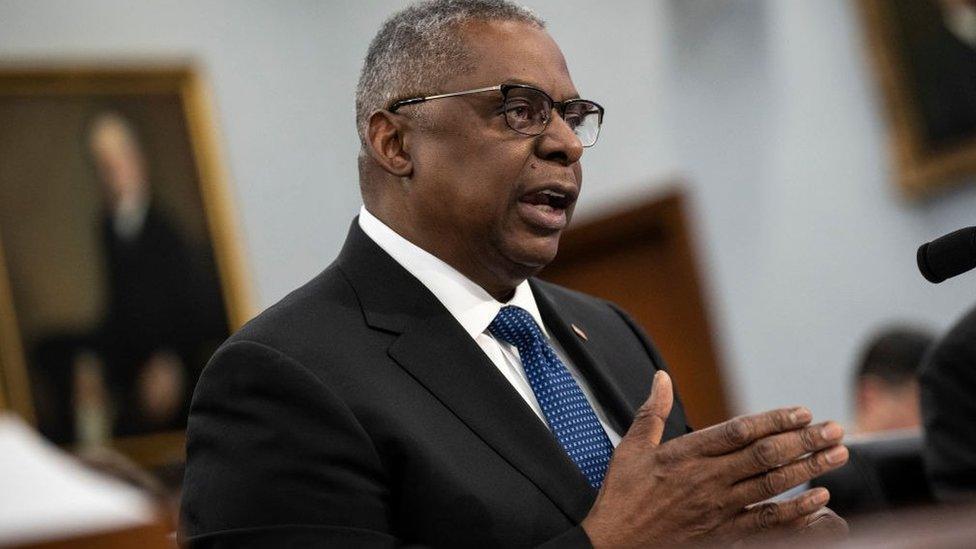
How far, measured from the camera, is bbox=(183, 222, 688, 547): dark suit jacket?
82.9 inches

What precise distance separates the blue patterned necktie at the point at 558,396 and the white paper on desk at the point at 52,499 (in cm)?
137

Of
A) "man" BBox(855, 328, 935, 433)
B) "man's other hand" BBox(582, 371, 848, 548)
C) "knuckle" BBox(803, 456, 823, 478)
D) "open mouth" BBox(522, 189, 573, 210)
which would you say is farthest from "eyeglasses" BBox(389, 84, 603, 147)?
"man" BBox(855, 328, 935, 433)

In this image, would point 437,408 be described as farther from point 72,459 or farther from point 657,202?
point 657,202

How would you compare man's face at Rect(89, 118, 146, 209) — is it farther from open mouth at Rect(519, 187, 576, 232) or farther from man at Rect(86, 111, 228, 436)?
open mouth at Rect(519, 187, 576, 232)

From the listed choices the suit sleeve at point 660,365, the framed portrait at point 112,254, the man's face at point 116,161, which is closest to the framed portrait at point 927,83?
the suit sleeve at point 660,365

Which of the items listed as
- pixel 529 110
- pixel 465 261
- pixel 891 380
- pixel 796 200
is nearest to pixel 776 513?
pixel 465 261

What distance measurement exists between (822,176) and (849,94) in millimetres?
419

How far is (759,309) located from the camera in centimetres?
674

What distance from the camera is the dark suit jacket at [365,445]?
2105mm

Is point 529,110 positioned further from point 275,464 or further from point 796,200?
point 796,200

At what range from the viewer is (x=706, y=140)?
6945mm

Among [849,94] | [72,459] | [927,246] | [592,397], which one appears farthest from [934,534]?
[849,94]

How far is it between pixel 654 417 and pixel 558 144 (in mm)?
655

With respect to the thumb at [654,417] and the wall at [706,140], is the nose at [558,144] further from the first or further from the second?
the wall at [706,140]
